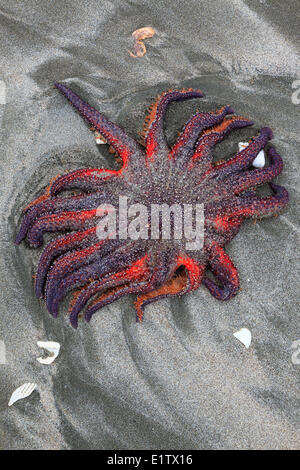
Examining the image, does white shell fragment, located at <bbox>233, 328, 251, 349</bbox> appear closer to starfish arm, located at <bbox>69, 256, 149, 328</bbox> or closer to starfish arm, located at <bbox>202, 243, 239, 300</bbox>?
starfish arm, located at <bbox>202, 243, 239, 300</bbox>

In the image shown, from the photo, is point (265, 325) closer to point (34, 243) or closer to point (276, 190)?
point (276, 190)

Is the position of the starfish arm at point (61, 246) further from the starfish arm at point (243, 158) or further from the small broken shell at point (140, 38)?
the small broken shell at point (140, 38)

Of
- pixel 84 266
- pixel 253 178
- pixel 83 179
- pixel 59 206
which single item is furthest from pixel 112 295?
pixel 253 178

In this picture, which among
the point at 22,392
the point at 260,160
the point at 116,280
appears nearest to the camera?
the point at 116,280

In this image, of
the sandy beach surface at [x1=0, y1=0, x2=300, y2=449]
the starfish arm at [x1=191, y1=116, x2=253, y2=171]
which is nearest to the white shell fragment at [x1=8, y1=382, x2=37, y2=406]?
the sandy beach surface at [x1=0, y1=0, x2=300, y2=449]

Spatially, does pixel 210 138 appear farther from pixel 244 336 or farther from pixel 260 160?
pixel 244 336

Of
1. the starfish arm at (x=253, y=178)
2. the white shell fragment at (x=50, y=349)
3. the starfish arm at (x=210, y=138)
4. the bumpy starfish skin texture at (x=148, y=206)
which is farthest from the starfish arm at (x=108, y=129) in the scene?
the white shell fragment at (x=50, y=349)

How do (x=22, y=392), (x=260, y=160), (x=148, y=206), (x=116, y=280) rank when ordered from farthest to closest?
(x=260, y=160), (x=22, y=392), (x=116, y=280), (x=148, y=206)
